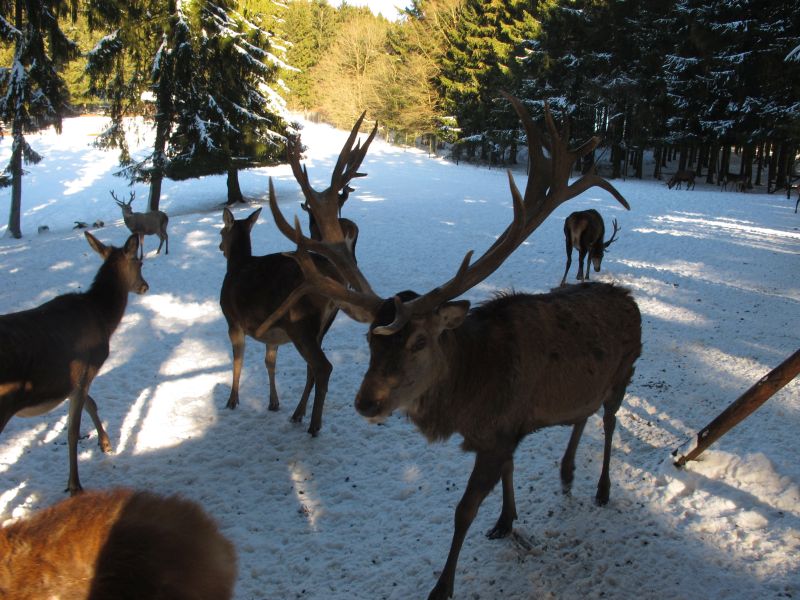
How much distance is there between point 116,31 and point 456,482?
70.2 feet

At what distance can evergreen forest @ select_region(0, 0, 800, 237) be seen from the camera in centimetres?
1884

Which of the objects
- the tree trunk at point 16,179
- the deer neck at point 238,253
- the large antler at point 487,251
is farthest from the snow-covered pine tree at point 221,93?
the large antler at point 487,251

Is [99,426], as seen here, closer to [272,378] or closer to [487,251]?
[272,378]

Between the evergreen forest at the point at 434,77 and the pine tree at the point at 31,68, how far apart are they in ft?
0.16

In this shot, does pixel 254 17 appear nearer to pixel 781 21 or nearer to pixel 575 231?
pixel 575 231

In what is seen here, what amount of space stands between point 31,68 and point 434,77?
37.7m

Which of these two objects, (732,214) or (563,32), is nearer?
(732,214)

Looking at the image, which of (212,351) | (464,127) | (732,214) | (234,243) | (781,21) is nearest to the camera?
(234,243)

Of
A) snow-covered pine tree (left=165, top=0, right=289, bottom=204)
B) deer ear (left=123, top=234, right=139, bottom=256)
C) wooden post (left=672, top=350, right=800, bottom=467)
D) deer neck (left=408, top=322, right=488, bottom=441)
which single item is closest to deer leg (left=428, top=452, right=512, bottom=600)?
deer neck (left=408, top=322, right=488, bottom=441)

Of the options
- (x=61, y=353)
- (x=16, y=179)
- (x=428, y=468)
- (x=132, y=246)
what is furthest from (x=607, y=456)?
(x=16, y=179)

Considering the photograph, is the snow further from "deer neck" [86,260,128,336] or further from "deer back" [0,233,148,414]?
"deer neck" [86,260,128,336]

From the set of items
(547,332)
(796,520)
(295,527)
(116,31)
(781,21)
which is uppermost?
(781,21)

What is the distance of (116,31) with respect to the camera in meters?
19.4

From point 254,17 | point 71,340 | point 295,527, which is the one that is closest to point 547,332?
point 295,527
